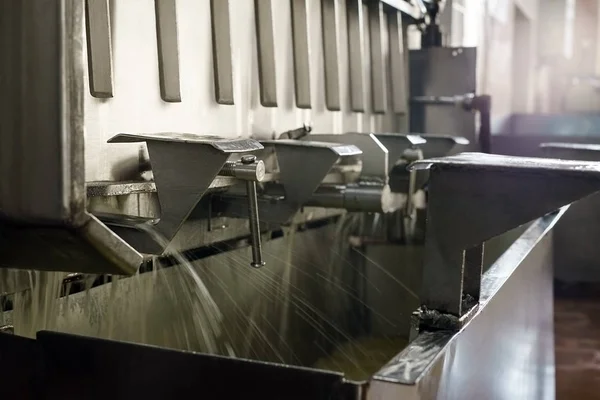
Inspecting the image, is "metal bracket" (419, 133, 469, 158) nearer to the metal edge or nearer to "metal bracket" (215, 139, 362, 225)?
the metal edge

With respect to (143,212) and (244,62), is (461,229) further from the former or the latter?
(244,62)

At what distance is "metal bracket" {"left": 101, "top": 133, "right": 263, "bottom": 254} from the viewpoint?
81cm

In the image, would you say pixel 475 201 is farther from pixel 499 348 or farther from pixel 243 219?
pixel 243 219

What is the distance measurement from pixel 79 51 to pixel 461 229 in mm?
494

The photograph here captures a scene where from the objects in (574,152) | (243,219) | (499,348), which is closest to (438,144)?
(574,152)

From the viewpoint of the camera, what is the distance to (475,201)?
82cm

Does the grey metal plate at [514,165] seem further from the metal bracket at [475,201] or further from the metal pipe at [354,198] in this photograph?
the metal pipe at [354,198]

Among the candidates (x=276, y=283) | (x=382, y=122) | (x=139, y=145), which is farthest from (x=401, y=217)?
(x=139, y=145)

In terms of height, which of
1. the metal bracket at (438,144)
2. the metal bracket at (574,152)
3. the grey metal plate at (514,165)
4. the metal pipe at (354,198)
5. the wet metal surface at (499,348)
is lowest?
the wet metal surface at (499,348)

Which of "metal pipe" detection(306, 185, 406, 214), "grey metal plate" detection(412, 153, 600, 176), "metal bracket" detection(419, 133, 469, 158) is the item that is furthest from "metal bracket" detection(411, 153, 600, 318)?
"metal bracket" detection(419, 133, 469, 158)

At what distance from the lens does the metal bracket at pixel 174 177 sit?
0.81 m

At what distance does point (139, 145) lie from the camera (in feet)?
3.51

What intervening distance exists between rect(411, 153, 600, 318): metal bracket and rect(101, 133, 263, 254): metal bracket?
251mm

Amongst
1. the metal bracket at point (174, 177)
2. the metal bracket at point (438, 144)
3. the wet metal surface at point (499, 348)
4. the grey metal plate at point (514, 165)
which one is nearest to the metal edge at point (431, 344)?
the wet metal surface at point (499, 348)
